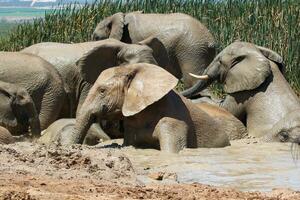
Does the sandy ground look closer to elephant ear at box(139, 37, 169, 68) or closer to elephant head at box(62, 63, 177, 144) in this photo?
elephant head at box(62, 63, 177, 144)

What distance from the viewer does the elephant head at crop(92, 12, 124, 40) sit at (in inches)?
671

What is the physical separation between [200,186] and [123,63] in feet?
17.1

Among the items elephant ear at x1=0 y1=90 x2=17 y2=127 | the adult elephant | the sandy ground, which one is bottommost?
the adult elephant

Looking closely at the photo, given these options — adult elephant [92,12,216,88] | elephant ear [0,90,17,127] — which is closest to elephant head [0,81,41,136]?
elephant ear [0,90,17,127]

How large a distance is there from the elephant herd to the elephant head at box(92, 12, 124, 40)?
2.26 meters

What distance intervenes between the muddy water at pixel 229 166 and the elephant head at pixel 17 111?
62.0 inches

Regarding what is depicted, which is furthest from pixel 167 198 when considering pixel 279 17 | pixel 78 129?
pixel 279 17

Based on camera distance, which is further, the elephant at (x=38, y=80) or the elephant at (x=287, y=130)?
the elephant at (x=38, y=80)

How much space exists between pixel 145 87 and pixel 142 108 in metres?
0.24

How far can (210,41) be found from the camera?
17.1 metres

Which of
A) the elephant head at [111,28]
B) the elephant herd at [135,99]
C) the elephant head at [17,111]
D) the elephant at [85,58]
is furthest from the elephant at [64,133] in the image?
the elephant head at [111,28]

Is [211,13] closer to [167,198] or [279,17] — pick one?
[279,17]

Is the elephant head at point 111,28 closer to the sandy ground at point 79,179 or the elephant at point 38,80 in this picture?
the elephant at point 38,80

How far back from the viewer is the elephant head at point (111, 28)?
1703cm
